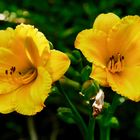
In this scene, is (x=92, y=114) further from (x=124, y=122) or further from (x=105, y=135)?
(x=124, y=122)

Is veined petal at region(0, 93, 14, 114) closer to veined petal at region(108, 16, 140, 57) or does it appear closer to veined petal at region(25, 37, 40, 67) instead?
→ veined petal at region(25, 37, 40, 67)

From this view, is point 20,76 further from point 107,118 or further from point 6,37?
point 107,118

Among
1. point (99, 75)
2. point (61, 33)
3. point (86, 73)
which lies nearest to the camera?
point (99, 75)

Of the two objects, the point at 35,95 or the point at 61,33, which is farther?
the point at 61,33

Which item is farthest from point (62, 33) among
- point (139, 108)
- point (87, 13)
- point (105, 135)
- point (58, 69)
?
point (58, 69)

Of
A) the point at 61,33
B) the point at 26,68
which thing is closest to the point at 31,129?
the point at 61,33

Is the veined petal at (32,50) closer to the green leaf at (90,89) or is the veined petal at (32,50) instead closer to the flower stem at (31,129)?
the green leaf at (90,89)

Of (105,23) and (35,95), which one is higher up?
(105,23)

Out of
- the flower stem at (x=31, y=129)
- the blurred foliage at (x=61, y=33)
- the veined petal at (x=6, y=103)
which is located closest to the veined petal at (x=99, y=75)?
the veined petal at (x=6, y=103)
